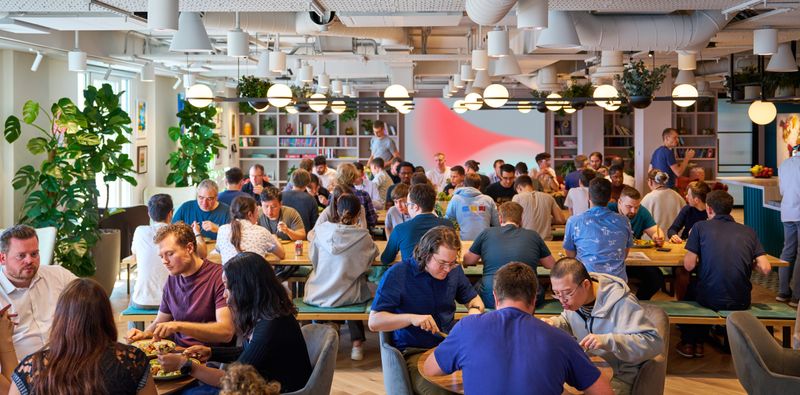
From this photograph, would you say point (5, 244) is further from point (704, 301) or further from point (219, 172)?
point (219, 172)

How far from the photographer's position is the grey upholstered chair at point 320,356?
148 inches

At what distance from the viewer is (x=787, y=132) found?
1650 centimetres

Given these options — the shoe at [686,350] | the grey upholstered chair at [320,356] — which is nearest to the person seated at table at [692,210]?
the shoe at [686,350]

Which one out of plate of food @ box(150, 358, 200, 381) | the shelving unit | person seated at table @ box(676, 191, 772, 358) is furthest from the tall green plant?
plate of food @ box(150, 358, 200, 381)

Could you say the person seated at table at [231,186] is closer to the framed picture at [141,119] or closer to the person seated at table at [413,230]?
the person seated at table at [413,230]

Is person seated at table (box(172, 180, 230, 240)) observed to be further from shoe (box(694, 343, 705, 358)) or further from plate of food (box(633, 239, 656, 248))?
shoe (box(694, 343, 705, 358))

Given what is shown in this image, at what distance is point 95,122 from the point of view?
959 centimetres

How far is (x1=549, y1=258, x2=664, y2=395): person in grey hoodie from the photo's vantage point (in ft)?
13.0

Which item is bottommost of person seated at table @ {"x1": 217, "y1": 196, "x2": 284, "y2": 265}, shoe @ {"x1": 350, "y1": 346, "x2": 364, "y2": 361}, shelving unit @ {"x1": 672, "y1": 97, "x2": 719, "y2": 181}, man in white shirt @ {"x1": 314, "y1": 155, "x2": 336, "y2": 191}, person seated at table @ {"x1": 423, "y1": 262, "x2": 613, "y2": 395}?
shoe @ {"x1": 350, "y1": 346, "x2": 364, "y2": 361}

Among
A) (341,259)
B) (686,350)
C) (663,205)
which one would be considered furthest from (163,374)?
(663,205)

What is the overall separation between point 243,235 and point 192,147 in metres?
8.13

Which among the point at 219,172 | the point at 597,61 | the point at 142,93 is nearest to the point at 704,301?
the point at 597,61

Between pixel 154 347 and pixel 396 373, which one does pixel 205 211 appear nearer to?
pixel 154 347

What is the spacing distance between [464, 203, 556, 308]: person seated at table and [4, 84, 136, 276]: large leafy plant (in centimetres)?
467
